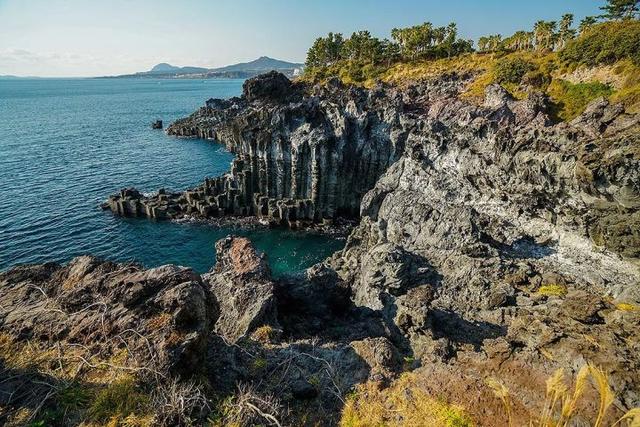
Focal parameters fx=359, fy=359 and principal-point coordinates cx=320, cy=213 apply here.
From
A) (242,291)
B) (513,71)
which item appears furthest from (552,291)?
(513,71)

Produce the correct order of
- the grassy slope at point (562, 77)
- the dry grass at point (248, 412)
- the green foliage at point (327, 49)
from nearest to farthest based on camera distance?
the dry grass at point (248, 412) < the grassy slope at point (562, 77) < the green foliage at point (327, 49)

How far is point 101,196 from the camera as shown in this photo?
199 feet

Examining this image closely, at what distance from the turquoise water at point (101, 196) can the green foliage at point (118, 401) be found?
3051cm

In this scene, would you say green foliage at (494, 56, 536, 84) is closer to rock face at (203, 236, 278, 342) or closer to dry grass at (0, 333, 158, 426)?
rock face at (203, 236, 278, 342)

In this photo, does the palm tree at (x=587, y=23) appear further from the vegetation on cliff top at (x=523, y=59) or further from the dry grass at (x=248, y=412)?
the dry grass at (x=248, y=412)

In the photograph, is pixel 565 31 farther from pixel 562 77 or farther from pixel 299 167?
pixel 299 167

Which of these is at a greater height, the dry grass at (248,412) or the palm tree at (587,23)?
the palm tree at (587,23)

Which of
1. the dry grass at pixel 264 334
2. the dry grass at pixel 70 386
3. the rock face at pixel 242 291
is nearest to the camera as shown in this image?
the dry grass at pixel 70 386

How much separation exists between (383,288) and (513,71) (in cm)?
8309

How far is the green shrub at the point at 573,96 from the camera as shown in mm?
62853

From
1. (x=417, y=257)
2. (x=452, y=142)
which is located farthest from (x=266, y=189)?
(x=417, y=257)

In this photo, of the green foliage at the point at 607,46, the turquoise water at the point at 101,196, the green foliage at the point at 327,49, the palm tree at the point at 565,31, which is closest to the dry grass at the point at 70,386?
the turquoise water at the point at 101,196

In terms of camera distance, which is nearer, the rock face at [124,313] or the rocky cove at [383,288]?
the rock face at [124,313]

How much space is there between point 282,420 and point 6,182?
3071 inches
